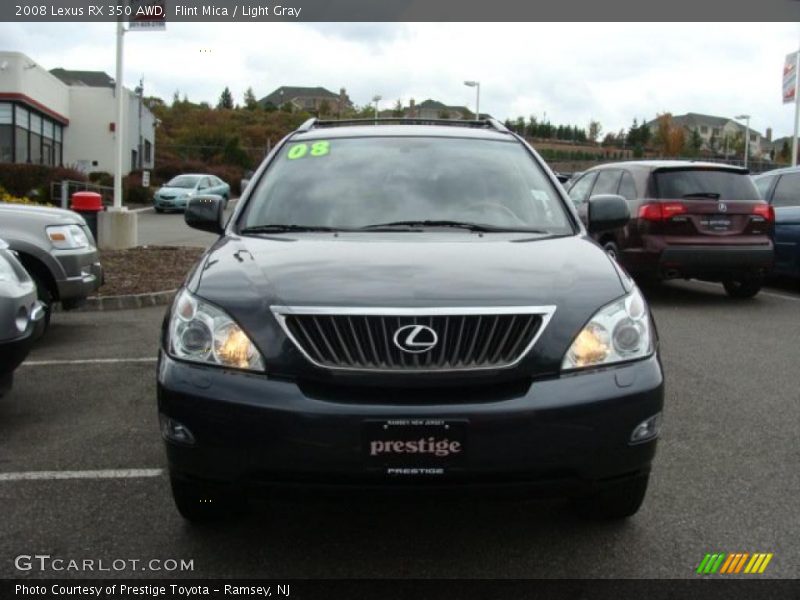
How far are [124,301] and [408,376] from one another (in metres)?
7.33

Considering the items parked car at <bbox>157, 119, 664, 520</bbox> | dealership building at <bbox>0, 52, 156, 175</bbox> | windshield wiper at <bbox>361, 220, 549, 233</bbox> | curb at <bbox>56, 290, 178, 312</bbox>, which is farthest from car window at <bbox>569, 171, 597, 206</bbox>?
dealership building at <bbox>0, 52, 156, 175</bbox>

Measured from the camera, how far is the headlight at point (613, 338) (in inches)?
115

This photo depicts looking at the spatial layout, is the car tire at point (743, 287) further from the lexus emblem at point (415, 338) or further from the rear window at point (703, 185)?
the lexus emblem at point (415, 338)

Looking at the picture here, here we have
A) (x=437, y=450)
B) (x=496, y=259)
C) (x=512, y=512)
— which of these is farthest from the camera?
(x=512, y=512)

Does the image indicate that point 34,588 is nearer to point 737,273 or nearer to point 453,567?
point 453,567

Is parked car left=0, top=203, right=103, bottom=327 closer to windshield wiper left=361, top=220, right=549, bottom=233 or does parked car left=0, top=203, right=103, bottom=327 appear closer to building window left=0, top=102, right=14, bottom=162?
windshield wiper left=361, top=220, right=549, bottom=233

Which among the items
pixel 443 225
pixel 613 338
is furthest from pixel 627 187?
pixel 613 338

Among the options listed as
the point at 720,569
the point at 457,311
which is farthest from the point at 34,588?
the point at 720,569

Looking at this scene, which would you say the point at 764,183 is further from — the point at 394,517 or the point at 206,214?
the point at 394,517

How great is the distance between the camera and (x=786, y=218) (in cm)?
1086

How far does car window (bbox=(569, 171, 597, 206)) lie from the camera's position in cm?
1187

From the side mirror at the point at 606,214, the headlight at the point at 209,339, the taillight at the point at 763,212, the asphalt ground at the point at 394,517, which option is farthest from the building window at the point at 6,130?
the headlight at the point at 209,339

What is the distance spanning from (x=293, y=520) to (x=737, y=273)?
24.7 feet

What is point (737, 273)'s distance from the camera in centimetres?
973
